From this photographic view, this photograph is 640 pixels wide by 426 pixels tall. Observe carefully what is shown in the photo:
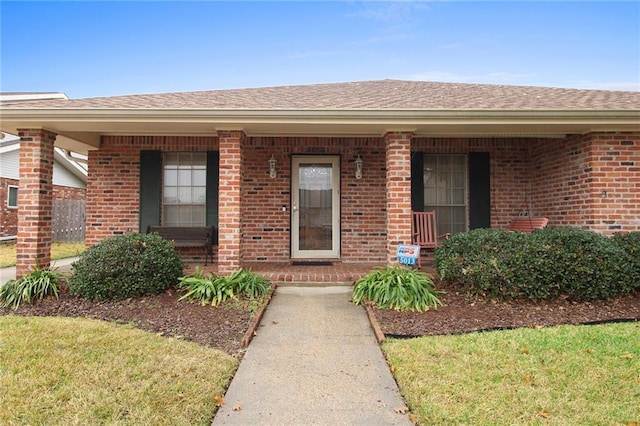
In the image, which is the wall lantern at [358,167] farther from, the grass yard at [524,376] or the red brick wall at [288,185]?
the grass yard at [524,376]

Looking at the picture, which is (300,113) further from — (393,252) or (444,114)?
(393,252)

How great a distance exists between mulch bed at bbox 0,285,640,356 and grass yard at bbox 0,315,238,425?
1.24 feet

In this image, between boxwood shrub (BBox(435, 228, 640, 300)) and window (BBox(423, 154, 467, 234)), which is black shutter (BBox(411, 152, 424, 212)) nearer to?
window (BBox(423, 154, 467, 234))

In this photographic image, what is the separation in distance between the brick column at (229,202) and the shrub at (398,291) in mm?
2087

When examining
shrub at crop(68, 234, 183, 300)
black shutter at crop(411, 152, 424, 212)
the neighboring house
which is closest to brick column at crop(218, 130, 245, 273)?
shrub at crop(68, 234, 183, 300)

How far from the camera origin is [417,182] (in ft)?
24.2

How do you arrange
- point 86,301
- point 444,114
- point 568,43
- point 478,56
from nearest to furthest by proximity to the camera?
point 86,301, point 444,114, point 568,43, point 478,56

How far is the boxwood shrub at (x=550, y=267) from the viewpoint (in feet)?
15.1

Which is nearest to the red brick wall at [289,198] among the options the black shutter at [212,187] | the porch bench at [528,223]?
the black shutter at [212,187]

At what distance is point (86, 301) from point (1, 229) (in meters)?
12.4

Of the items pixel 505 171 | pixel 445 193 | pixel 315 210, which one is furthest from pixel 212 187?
pixel 505 171

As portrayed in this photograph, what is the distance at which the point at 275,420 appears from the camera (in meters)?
2.41

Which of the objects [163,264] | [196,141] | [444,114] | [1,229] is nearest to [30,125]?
[196,141]

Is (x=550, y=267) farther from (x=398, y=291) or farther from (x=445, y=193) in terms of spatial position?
(x=445, y=193)
